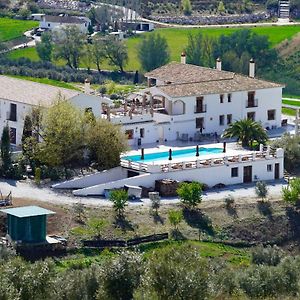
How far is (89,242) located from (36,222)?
87.1 inches

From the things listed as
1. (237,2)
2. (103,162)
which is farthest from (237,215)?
(237,2)

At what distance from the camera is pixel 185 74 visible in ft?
239

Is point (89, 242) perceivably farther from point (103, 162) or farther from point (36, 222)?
point (103, 162)

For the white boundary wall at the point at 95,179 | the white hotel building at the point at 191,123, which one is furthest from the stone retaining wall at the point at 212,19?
the white boundary wall at the point at 95,179

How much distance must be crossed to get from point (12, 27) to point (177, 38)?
546 inches

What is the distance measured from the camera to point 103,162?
61.1 metres

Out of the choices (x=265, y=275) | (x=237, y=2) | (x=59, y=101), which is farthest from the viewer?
(x=237, y=2)

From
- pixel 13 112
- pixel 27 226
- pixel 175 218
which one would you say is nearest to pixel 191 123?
pixel 13 112

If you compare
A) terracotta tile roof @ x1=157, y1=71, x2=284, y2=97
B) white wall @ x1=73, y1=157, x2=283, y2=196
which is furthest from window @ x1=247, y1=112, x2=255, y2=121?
white wall @ x1=73, y1=157, x2=283, y2=196

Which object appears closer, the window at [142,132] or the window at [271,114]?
the window at [142,132]

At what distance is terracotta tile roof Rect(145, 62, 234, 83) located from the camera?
71.7 m

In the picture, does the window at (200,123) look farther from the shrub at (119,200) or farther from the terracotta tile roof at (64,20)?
the terracotta tile roof at (64,20)

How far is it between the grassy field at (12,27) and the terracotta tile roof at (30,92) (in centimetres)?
3572

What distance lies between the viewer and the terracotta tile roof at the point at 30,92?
6531 centimetres
